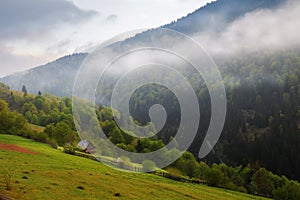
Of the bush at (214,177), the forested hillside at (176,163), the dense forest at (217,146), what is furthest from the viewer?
the dense forest at (217,146)

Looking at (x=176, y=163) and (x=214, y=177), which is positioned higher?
(x=176, y=163)

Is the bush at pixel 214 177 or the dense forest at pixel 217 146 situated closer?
the bush at pixel 214 177

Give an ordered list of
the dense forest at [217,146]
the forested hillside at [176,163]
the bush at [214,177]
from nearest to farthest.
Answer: the bush at [214,177] → the forested hillside at [176,163] → the dense forest at [217,146]

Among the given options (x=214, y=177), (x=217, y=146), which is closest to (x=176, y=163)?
(x=214, y=177)

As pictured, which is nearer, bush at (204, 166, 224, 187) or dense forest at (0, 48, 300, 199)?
bush at (204, 166, 224, 187)

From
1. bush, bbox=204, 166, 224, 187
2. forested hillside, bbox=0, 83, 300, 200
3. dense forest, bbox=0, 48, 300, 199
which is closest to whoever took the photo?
bush, bbox=204, 166, 224, 187

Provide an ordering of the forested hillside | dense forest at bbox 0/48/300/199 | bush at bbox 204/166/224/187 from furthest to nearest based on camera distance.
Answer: dense forest at bbox 0/48/300/199
the forested hillside
bush at bbox 204/166/224/187

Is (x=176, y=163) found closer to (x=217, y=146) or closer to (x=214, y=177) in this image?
(x=214, y=177)

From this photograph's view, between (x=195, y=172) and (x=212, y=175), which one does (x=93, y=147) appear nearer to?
(x=195, y=172)

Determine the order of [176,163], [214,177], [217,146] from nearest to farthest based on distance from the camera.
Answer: [214,177] → [176,163] → [217,146]

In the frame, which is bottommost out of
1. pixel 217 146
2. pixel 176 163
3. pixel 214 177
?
pixel 214 177

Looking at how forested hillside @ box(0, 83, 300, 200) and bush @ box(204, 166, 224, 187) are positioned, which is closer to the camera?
bush @ box(204, 166, 224, 187)

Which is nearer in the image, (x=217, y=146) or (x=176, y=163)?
(x=176, y=163)

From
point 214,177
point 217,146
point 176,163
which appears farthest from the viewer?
point 217,146
